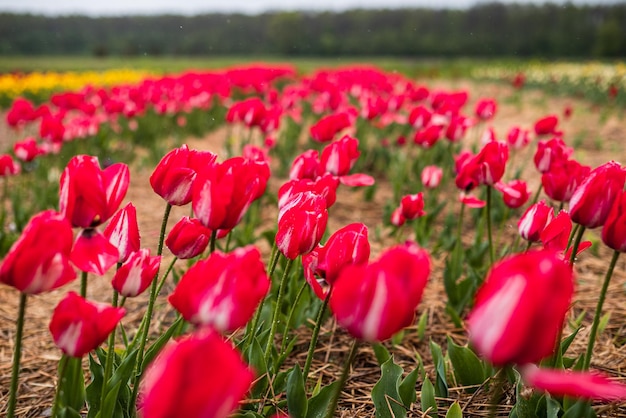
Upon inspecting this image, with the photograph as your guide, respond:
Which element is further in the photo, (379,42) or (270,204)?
(379,42)

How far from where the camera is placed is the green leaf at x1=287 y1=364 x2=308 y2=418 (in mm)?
1301

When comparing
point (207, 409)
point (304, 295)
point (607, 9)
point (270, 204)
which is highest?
point (607, 9)

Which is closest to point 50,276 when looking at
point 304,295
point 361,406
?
point 361,406

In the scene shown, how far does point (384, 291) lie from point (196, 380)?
0.29 m

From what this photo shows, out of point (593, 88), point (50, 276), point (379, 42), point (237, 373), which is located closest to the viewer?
point (237, 373)

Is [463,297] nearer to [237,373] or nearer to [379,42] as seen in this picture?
[237,373]

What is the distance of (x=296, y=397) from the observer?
4.27 feet

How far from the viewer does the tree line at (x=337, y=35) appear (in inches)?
1581

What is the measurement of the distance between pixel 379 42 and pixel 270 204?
165 ft

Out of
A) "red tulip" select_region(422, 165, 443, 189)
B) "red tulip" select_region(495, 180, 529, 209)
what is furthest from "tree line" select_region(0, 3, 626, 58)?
"red tulip" select_region(495, 180, 529, 209)

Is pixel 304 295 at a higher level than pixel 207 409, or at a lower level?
lower

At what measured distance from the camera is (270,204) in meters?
4.54

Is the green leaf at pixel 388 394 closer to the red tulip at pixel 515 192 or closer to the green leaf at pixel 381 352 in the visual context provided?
the green leaf at pixel 381 352

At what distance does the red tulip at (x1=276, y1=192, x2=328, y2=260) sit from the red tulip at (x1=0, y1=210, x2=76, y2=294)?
457 mm
